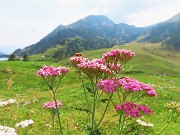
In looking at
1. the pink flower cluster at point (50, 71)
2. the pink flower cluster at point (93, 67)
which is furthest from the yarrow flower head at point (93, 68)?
the pink flower cluster at point (50, 71)

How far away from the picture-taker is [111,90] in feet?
24.4

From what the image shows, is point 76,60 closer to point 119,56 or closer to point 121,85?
point 119,56

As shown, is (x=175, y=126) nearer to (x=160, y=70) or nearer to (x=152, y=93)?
(x=152, y=93)

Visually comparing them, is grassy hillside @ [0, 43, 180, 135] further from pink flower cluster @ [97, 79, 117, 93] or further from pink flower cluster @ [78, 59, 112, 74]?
pink flower cluster @ [78, 59, 112, 74]

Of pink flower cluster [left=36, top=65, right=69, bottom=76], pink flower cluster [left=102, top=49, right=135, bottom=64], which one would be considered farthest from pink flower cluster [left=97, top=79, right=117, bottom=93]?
pink flower cluster [left=36, top=65, right=69, bottom=76]

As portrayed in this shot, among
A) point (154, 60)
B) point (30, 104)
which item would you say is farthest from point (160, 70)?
point (30, 104)

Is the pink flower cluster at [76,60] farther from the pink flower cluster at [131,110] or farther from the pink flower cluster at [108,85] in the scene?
the pink flower cluster at [131,110]

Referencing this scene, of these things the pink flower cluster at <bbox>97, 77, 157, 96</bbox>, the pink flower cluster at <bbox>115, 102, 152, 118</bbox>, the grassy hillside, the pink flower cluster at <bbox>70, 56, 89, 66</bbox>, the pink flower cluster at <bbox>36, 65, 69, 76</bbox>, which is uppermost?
the pink flower cluster at <bbox>70, 56, 89, 66</bbox>

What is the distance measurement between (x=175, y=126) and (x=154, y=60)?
18236cm

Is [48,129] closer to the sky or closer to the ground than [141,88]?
closer to the ground

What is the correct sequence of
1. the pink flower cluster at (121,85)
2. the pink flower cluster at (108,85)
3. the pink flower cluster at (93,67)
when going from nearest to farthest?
the pink flower cluster at (93,67) < the pink flower cluster at (121,85) < the pink flower cluster at (108,85)

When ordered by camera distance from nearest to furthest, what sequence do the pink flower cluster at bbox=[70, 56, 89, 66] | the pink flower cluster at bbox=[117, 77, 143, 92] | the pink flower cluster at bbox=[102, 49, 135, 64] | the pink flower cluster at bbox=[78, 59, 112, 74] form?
the pink flower cluster at bbox=[78, 59, 112, 74] → the pink flower cluster at bbox=[117, 77, 143, 92] → the pink flower cluster at bbox=[102, 49, 135, 64] → the pink flower cluster at bbox=[70, 56, 89, 66]

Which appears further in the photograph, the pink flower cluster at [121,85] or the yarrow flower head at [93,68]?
the pink flower cluster at [121,85]

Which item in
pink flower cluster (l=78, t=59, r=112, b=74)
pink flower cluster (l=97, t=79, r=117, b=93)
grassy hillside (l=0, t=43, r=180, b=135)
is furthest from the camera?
grassy hillside (l=0, t=43, r=180, b=135)
